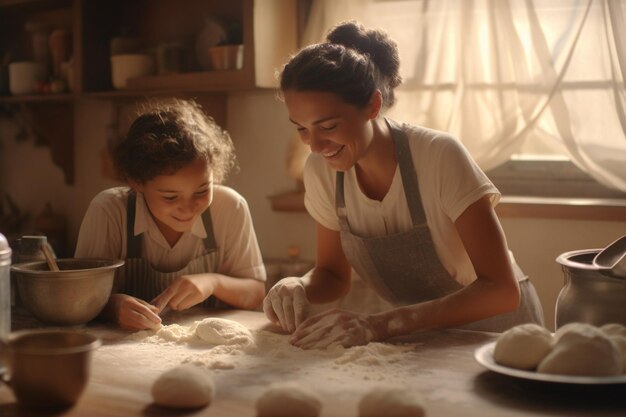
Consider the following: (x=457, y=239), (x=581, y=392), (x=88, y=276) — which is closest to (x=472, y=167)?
(x=457, y=239)

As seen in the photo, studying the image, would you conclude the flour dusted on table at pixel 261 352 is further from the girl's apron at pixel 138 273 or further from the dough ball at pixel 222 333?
the girl's apron at pixel 138 273

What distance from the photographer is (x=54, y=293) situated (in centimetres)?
164

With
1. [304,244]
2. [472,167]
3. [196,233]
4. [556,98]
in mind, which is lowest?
[304,244]

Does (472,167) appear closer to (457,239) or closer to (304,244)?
(457,239)

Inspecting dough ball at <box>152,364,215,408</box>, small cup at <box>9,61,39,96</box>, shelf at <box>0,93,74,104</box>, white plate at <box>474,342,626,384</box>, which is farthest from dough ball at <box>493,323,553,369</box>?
small cup at <box>9,61,39,96</box>

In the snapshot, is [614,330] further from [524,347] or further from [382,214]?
[382,214]

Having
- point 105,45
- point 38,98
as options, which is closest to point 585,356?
point 105,45

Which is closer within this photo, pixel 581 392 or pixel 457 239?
pixel 581 392

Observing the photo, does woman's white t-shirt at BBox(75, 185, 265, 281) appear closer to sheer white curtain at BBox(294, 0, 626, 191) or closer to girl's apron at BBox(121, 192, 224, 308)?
girl's apron at BBox(121, 192, 224, 308)

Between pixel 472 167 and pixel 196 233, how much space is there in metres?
0.80

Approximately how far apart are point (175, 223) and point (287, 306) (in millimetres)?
452

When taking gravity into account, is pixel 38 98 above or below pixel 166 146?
above

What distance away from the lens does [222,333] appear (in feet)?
5.15

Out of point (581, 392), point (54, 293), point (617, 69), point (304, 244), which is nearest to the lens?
point (581, 392)
